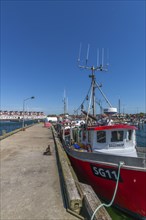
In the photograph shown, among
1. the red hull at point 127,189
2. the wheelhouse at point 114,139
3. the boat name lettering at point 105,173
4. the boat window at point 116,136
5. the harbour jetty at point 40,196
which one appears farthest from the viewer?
the boat window at point 116,136

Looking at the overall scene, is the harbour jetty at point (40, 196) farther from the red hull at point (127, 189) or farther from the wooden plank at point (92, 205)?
the red hull at point (127, 189)

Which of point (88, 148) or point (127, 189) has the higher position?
point (88, 148)

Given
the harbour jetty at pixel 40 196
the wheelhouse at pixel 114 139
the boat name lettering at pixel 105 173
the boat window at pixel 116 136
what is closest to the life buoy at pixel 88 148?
the wheelhouse at pixel 114 139

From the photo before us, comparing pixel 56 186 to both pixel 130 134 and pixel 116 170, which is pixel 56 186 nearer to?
pixel 116 170

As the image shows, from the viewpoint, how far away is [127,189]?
5.87m

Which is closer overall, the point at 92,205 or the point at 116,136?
the point at 92,205

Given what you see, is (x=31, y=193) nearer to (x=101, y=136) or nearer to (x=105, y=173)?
(x=105, y=173)

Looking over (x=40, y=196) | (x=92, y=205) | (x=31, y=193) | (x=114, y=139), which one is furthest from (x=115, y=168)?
(x=31, y=193)

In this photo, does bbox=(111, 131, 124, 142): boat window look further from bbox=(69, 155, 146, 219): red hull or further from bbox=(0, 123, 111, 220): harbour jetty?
bbox=(0, 123, 111, 220): harbour jetty

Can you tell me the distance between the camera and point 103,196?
266 inches

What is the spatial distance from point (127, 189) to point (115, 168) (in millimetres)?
838

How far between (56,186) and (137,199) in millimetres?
2875

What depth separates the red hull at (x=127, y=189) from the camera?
5.55m

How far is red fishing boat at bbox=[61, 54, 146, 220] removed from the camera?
18.4 ft
